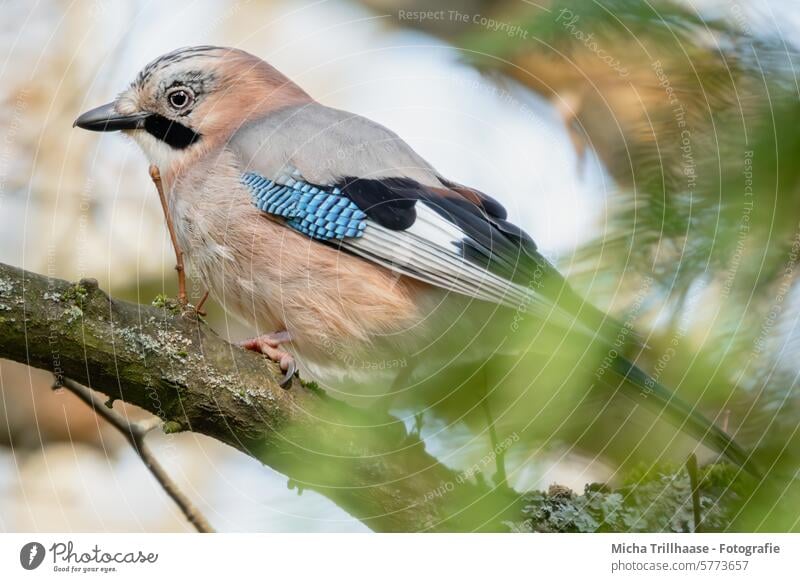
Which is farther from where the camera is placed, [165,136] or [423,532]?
[165,136]

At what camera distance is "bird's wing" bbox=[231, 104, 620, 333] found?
1.83 metres


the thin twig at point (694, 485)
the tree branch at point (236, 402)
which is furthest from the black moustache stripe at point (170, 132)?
the thin twig at point (694, 485)

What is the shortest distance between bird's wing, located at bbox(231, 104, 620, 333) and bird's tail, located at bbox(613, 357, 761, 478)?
1.21ft

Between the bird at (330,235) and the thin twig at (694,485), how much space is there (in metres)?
0.46

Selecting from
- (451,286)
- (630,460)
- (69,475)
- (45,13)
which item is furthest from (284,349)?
(45,13)

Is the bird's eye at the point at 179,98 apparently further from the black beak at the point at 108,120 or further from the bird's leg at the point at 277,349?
the bird's leg at the point at 277,349

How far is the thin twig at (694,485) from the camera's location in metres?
1.44

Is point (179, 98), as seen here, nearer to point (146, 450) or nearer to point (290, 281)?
point (290, 281)

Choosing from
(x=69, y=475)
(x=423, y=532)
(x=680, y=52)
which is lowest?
(x=69, y=475)

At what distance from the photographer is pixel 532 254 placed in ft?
5.62

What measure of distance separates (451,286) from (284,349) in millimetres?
375

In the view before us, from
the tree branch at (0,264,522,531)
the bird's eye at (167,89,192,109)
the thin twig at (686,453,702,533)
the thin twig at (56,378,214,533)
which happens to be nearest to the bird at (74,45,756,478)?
the bird's eye at (167,89,192,109)

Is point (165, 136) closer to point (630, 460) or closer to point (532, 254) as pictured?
point (532, 254)

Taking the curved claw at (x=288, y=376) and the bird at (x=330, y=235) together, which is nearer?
the curved claw at (x=288, y=376)
